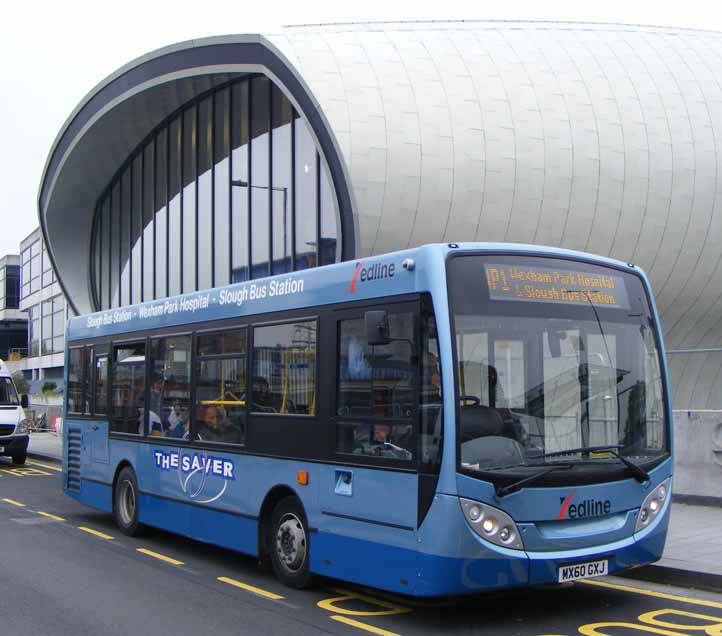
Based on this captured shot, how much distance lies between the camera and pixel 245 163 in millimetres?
25922

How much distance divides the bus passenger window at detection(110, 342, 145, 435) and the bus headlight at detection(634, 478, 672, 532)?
6.10m

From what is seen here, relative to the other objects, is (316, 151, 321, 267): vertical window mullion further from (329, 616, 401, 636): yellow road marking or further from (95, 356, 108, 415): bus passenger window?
(329, 616, 401, 636): yellow road marking

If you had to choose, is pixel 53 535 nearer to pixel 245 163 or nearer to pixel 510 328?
pixel 510 328

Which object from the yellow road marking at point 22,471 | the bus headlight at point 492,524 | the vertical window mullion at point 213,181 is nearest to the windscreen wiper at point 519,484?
the bus headlight at point 492,524

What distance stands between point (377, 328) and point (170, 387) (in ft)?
14.0

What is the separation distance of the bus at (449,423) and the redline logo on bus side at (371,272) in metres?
0.02

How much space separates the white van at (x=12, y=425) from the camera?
2188 cm

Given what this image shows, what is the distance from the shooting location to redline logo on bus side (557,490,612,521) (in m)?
6.80

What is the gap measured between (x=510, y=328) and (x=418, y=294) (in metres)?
0.72

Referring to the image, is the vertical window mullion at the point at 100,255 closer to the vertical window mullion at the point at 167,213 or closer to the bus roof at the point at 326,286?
the vertical window mullion at the point at 167,213

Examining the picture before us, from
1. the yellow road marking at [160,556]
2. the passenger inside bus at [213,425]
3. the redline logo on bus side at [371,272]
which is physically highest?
the redline logo on bus side at [371,272]

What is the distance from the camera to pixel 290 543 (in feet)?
27.1

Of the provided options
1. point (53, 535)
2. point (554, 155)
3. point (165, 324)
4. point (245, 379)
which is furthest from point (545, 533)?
point (554, 155)

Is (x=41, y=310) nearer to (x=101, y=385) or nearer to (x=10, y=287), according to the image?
(x=10, y=287)
